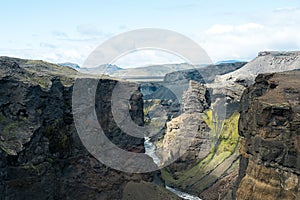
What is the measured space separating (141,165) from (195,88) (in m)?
88.0

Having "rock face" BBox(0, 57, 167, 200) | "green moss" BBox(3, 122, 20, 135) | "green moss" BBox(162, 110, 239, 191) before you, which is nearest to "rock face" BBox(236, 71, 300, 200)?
"rock face" BBox(0, 57, 167, 200)

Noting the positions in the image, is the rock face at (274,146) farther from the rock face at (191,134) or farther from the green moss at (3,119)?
the rock face at (191,134)

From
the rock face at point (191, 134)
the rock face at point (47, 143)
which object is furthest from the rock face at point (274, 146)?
the rock face at point (191, 134)

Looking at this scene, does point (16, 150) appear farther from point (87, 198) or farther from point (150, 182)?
point (150, 182)

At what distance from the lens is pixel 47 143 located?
89.5m

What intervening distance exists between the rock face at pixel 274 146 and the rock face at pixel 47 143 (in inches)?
1468

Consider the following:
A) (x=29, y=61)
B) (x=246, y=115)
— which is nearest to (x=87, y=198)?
(x=246, y=115)

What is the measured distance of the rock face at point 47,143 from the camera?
8006cm

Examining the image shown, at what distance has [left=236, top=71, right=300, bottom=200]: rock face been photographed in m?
67.1

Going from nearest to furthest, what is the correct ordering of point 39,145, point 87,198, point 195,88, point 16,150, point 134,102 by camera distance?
point 16,150
point 39,145
point 87,198
point 134,102
point 195,88

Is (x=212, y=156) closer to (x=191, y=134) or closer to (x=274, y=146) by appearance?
(x=191, y=134)

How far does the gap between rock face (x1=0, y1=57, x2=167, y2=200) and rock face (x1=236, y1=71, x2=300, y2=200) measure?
37.3 meters

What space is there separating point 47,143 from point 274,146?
4473cm

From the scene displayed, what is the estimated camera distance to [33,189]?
82.2 m
